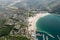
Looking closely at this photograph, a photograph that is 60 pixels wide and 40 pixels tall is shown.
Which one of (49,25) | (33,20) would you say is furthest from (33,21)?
(49,25)

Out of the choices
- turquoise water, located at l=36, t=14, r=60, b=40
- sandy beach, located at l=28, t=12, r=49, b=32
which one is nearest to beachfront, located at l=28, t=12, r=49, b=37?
sandy beach, located at l=28, t=12, r=49, b=32

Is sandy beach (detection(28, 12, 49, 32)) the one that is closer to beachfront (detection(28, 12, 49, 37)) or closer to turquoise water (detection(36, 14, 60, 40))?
beachfront (detection(28, 12, 49, 37))

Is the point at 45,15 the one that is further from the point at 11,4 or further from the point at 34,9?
the point at 11,4

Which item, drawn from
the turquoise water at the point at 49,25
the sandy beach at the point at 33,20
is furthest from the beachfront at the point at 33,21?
the turquoise water at the point at 49,25

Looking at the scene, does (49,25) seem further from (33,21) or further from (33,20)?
(33,20)

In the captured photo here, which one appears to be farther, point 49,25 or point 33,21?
point 33,21

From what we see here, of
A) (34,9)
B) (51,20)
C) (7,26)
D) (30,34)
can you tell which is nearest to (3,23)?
(7,26)

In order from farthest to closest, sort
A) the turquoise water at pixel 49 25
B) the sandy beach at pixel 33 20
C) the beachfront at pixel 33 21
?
the sandy beach at pixel 33 20 < the beachfront at pixel 33 21 < the turquoise water at pixel 49 25

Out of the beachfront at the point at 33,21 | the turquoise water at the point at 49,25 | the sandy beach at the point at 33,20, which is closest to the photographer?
the turquoise water at the point at 49,25

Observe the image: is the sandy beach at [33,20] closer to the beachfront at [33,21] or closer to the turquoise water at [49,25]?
the beachfront at [33,21]
